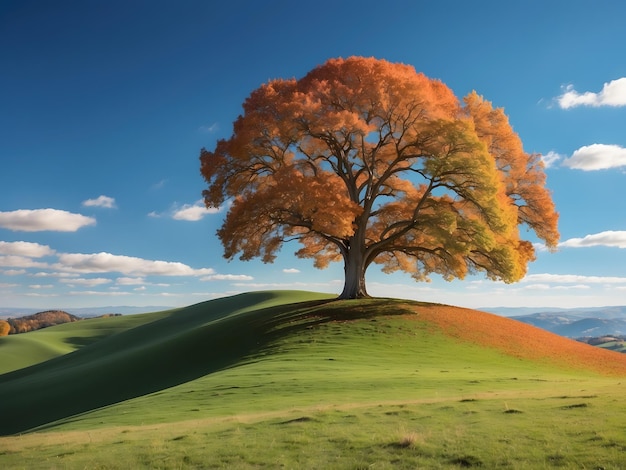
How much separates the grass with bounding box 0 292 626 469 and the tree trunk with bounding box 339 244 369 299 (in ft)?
7.81

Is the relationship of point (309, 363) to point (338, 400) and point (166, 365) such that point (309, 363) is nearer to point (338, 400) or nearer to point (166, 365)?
point (338, 400)

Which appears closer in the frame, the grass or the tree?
the grass

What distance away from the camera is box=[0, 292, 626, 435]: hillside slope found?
63.3 ft

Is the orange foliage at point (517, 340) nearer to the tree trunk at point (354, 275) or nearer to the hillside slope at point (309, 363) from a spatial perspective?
the hillside slope at point (309, 363)

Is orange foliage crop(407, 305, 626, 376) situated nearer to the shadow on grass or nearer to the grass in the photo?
the grass

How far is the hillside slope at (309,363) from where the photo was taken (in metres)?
19.3

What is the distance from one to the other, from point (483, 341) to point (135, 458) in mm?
26420

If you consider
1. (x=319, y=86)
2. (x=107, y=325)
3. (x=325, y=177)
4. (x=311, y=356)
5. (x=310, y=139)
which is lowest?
(x=107, y=325)

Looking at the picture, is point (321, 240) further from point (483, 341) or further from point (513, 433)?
point (513, 433)

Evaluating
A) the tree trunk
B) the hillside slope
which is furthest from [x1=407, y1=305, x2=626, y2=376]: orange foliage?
the tree trunk

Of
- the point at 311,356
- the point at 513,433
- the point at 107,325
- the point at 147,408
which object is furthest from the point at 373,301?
the point at 107,325

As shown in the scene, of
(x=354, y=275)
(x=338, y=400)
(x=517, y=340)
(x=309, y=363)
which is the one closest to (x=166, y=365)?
(x=309, y=363)

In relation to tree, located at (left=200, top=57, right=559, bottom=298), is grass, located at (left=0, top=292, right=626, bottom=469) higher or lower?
lower

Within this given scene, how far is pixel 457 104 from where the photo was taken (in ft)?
135
